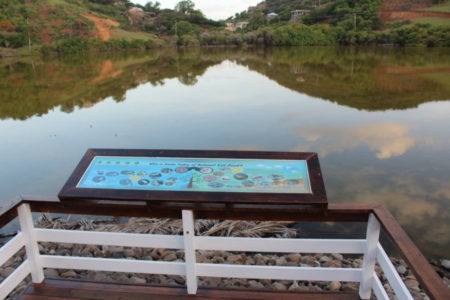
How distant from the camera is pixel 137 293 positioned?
2.18 metres

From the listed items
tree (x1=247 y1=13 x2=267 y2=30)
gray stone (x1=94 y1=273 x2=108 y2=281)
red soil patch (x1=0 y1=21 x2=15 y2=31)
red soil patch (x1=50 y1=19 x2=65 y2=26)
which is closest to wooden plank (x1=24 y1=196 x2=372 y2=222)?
gray stone (x1=94 y1=273 x2=108 y2=281)

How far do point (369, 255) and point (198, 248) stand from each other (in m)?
0.92

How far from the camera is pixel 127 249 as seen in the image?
12.7ft

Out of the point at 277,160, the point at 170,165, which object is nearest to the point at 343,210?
the point at 277,160

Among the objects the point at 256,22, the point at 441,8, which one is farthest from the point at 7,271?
the point at 256,22

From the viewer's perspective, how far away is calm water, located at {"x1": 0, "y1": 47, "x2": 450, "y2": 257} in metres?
5.82

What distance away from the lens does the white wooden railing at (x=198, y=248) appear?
1.97m

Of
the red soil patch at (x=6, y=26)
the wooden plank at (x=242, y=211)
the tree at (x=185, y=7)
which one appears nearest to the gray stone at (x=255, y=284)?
the wooden plank at (x=242, y=211)

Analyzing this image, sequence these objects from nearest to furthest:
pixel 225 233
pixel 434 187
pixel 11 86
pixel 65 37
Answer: pixel 225 233 → pixel 434 187 → pixel 11 86 → pixel 65 37

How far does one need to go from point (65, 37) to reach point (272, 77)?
3601 centimetres

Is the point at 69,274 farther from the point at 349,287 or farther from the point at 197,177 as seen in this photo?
Answer: the point at 349,287

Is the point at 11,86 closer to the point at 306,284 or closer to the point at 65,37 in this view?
the point at 306,284

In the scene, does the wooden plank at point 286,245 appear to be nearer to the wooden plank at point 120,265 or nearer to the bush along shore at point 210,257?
the wooden plank at point 120,265

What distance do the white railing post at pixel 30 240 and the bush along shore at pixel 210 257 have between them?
0.76 meters
